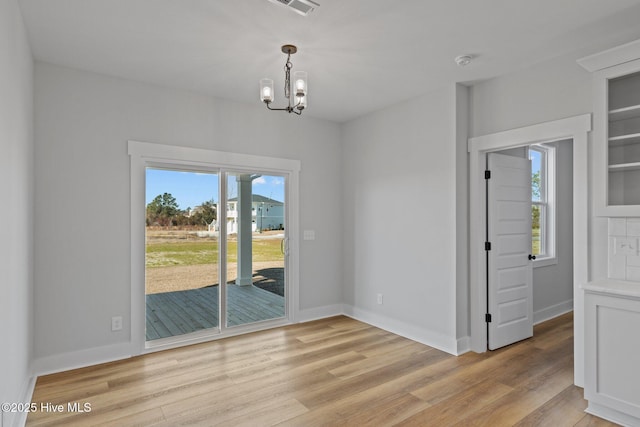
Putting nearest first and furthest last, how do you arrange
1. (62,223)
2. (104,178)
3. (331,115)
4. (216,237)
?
(62,223)
(104,178)
(216,237)
(331,115)

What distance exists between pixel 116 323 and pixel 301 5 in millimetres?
3330

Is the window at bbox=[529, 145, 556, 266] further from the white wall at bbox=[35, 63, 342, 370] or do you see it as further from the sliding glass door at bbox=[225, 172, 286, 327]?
the white wall at bbox=[35, 63, 342, 370]

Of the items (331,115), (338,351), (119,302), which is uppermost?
(331,115)

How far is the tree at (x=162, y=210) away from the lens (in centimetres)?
384

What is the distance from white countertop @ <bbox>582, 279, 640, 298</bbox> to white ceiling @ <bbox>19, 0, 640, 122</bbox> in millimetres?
1874

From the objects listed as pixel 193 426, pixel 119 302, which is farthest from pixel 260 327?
pixel 193 426

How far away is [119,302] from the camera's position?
355cm

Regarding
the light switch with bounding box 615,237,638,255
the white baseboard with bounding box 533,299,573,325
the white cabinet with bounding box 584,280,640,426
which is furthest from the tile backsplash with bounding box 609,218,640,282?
the white baseboard with bounding box 533,299,573,325

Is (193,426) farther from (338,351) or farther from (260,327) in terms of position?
(260,327)

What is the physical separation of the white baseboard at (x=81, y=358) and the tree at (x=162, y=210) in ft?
4.21

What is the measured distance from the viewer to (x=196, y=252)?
13.5 feet

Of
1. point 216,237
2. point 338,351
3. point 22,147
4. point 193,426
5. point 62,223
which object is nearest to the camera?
point 193,426

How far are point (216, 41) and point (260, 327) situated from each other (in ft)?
10.7

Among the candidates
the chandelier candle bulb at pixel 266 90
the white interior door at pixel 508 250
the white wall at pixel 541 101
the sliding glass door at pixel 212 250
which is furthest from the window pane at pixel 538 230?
the chandelier candle bulb at pixel 266 90
